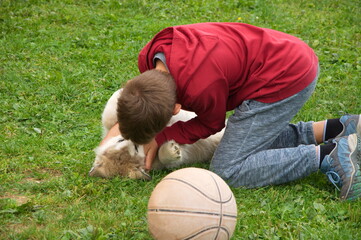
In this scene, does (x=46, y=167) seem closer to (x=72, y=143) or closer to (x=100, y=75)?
(x=72, y=143)

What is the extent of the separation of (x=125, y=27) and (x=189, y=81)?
472 centimetres

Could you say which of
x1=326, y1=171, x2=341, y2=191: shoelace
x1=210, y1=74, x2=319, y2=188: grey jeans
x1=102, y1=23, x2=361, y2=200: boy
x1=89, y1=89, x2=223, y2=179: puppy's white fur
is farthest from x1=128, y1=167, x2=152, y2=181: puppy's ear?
x1=326, y1=171, x2=341, y2=191: shoelace

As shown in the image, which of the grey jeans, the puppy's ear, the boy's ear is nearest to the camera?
the boy's ear

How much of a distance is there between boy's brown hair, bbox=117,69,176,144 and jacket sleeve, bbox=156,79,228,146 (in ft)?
0.73

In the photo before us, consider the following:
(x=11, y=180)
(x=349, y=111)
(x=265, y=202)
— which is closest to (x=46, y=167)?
(x=11, y=180)

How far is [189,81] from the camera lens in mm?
3652

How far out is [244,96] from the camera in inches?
158

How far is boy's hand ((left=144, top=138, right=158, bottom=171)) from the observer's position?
4.23 m

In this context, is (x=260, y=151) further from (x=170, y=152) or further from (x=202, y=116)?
(x=170, y=152)

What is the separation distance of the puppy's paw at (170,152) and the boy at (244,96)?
0.16ft

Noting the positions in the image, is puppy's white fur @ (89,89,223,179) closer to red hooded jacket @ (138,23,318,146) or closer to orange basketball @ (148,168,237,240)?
red hooded jacket @ (138,23,318,146)

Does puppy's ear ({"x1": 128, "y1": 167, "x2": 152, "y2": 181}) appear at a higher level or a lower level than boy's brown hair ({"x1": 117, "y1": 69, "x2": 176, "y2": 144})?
lower

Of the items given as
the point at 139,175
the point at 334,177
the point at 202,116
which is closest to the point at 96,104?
the point at 139,175

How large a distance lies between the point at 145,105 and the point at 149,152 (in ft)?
3.07
